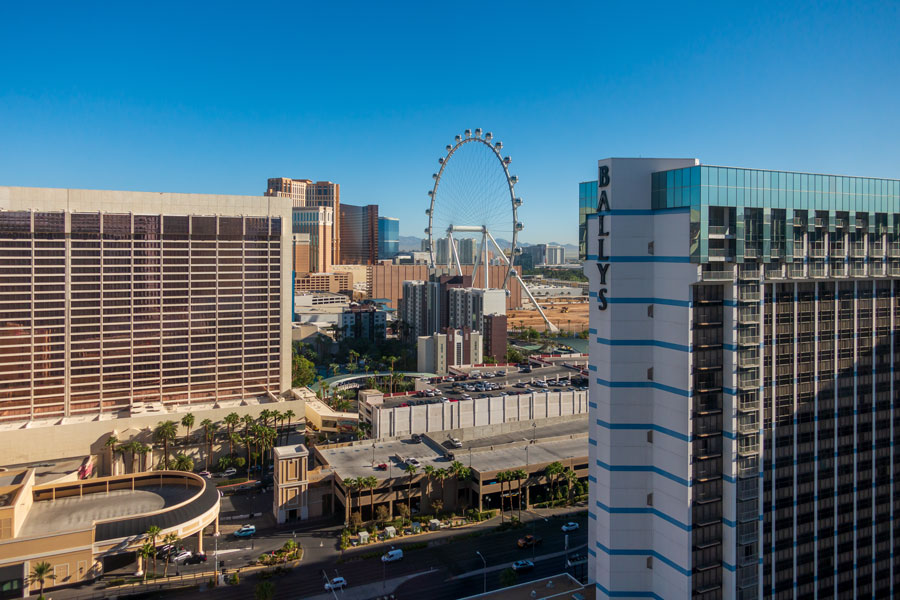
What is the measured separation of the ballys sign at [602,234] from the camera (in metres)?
29.6

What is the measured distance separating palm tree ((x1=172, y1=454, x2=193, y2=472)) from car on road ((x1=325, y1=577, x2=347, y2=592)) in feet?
84.6

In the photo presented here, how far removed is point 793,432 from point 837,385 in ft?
12.4

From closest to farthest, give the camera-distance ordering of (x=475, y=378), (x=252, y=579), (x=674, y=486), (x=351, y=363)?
(x=674, y=486), (x=252, y=579), (x=475, y=378), (x=351, y=363)

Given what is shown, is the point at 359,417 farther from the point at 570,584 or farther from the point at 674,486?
the point at 674,486

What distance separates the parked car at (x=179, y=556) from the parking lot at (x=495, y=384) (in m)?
29.5

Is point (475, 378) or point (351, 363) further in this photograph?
point (351, 363)

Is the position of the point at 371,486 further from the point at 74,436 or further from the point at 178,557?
the point at 74,436

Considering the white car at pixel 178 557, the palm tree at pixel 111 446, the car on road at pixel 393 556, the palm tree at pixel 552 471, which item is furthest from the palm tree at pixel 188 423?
the palm tree at pixel 552 471

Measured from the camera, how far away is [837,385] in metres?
31.2

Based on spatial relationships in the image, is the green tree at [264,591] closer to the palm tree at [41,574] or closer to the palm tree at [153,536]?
the palm tree at [153,536]

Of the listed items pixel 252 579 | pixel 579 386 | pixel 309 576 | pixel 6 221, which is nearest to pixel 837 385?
pixel 309 576

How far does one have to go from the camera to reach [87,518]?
47.4 metres

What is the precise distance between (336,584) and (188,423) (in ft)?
103

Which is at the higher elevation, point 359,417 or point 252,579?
point 359,417
